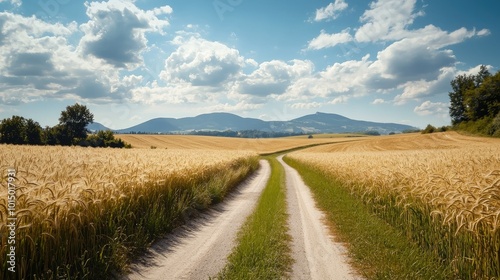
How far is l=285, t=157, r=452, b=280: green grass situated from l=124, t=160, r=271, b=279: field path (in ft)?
12.1

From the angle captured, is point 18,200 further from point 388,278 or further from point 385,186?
point 385,186

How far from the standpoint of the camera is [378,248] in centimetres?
782

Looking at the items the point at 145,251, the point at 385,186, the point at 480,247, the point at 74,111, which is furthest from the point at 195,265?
the point at 74,111

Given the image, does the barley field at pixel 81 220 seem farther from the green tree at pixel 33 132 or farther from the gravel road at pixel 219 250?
the green tree at pixel 33 132

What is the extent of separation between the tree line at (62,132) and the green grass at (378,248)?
6779 cm

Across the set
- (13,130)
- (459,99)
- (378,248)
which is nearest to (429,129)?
(459,99)

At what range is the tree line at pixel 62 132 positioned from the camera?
60375 mm

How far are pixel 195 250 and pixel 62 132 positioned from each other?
73094 millimetres

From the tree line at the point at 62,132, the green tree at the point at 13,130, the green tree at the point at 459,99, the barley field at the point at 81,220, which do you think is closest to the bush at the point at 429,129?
the green tree at the point at 459,99

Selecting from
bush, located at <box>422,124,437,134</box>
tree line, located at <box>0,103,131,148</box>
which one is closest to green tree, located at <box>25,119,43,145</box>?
tree line, located at <box>0,103,131,148</box>

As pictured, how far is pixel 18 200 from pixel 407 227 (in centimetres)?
1016

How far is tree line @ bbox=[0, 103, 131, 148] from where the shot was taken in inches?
2377

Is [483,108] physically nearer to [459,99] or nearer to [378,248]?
[459,99]

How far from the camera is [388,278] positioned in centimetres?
609
